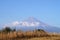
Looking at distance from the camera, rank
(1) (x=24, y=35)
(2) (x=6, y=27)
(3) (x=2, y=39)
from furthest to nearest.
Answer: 1. (2) (x=6, y=27)
2. (1) (x=24, y=35)
3. (3) (x=2, y=39)

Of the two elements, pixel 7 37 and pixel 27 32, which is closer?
pixel 7 37

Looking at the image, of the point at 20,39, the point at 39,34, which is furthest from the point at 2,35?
the point at 39,34

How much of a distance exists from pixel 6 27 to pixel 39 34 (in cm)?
1128

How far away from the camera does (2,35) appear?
42062mm

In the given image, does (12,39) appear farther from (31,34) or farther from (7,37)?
(31,34)

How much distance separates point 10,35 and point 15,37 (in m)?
1.29

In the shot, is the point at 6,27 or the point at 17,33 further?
the point at 6,27

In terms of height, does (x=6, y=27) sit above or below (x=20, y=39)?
above

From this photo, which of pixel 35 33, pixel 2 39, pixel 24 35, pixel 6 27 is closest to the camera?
pixel 2 39

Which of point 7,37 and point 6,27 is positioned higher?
point 6,27

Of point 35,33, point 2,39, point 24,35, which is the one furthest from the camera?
point 35,33

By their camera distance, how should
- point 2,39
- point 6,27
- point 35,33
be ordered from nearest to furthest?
point 2,39 → point 35,33 → point 6,27

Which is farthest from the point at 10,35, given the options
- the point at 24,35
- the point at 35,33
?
the point at 35,33

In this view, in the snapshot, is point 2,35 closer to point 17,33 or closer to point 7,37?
point 7,37
